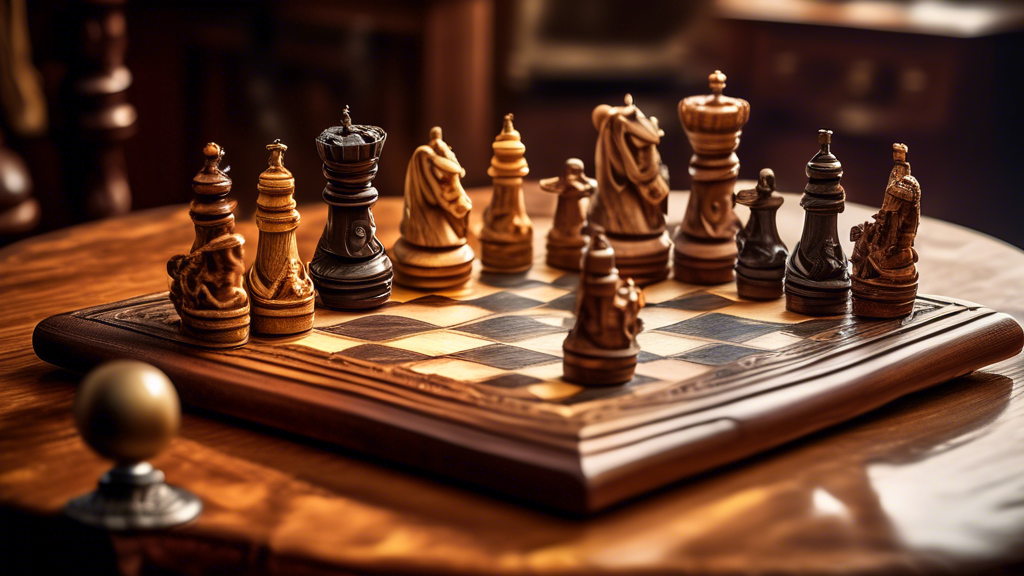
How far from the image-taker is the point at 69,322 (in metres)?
1.75

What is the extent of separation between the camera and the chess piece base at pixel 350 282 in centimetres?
186

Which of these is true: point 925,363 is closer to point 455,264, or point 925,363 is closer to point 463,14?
point 455,264

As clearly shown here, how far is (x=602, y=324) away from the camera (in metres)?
1.49

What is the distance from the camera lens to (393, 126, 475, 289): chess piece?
6.57ft

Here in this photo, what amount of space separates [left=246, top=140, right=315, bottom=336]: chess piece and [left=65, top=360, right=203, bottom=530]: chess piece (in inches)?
18.0

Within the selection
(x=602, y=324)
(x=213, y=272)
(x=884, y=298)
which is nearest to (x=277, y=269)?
(x=213, y=272)

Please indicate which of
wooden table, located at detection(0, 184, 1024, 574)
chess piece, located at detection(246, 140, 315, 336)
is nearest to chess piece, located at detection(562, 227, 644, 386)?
wooden table, located at detection(0, 184, 1024, 574)

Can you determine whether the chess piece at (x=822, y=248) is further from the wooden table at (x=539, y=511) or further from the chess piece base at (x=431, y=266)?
the chess piece base at (x=431, y=266)

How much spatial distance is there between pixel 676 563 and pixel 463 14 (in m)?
3.56

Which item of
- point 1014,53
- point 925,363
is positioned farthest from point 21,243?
point 1014,53

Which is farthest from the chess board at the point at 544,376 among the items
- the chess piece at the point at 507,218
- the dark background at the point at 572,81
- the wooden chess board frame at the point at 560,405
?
the dark background at the point at 572,81

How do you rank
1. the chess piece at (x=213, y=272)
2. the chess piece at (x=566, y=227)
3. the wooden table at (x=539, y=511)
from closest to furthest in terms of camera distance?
the wooden table at (x=539, y=511), the chess piece at (x=213, y=272), the chess piece at (x=566, y=227)

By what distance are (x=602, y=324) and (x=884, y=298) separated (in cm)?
57

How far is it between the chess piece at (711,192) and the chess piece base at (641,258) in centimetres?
5
